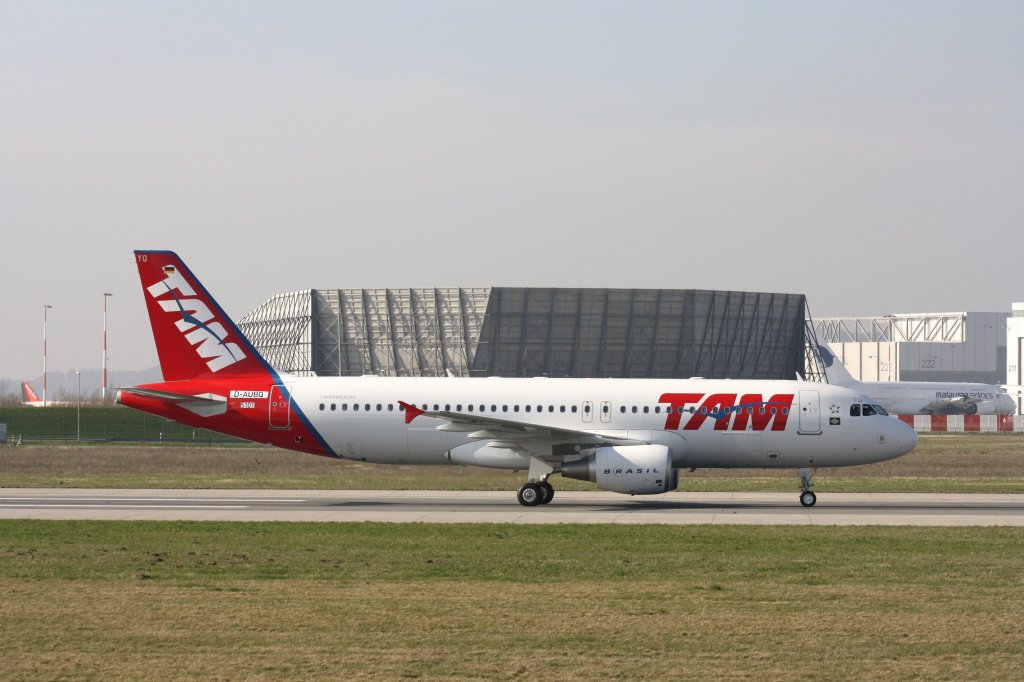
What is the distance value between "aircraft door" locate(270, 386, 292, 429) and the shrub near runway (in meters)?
8.93

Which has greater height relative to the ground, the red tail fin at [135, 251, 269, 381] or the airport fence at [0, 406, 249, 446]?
the red tail fin at [135, 251, 269, 381]

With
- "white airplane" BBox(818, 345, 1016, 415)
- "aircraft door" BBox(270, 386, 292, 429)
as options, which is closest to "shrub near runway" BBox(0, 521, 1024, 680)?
"aircraft door" BBox(270, 386, 292, 429)

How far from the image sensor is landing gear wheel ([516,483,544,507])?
32875 mm

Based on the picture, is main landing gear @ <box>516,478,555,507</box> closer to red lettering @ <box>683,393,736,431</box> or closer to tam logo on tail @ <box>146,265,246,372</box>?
red lettering @ <box>683,393,736,431</box>

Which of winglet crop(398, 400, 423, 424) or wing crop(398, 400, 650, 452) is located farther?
winglet crop(398, 400, 423, 424)

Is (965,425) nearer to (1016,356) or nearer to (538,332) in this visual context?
(538,332)

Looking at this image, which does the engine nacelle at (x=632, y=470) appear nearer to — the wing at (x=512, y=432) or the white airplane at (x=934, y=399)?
the wing at (x=512, y=432)

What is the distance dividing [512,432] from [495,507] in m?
1.96

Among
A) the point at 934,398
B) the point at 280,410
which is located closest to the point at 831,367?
the point at 934,398

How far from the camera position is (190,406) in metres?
34.6

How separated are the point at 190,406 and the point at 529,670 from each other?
2402cm

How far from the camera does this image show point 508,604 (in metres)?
16.5

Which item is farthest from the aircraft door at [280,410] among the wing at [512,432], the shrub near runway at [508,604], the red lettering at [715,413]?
the red lettering at [715,413]

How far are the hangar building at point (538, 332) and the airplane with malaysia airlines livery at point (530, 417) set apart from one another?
70.8 m
